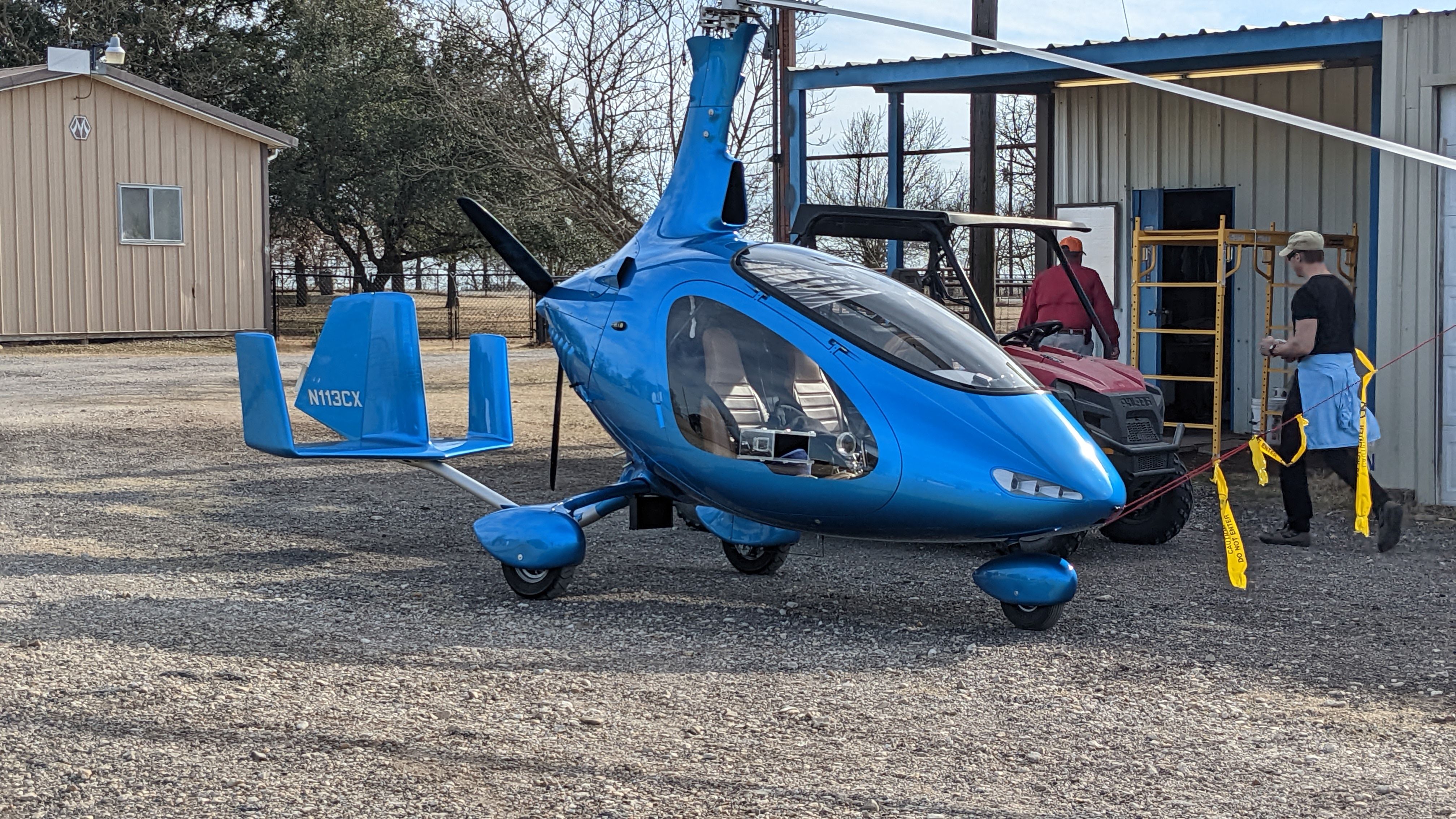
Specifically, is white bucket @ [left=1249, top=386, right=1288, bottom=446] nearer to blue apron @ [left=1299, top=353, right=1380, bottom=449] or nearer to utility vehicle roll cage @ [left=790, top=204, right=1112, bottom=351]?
blue apron @ [left=1299, top=353, right=1380, bottom=449]

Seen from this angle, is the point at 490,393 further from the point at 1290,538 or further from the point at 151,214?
the point at 151,214

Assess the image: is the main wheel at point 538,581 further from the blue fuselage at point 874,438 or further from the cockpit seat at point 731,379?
the cockpit seat at point 731,379

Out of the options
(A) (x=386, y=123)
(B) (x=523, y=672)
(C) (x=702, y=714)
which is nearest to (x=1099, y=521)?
(C) (x=702, y=714)

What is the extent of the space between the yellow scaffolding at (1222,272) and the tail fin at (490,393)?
17.9 feet

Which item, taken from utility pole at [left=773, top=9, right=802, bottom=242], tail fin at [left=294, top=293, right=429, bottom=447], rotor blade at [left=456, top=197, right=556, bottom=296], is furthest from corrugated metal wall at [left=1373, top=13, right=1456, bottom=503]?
tail fin at [left=294, top=293, right=429, bottom=447]

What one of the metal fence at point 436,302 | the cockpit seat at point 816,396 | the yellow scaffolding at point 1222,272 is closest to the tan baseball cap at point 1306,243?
the yellow scaffolding at point 1222,272

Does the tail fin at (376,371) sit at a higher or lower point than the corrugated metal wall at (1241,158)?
lower

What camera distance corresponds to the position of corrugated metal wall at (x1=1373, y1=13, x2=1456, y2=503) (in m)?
9.83

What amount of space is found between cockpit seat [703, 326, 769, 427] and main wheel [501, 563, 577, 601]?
111 cm

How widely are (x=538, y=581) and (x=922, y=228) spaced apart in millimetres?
2911

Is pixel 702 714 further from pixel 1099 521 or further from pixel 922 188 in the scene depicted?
pixel 922 188

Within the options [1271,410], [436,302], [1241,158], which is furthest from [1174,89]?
[436,302]

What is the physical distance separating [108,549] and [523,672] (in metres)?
3.60

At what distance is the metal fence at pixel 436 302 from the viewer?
98.0 ft
